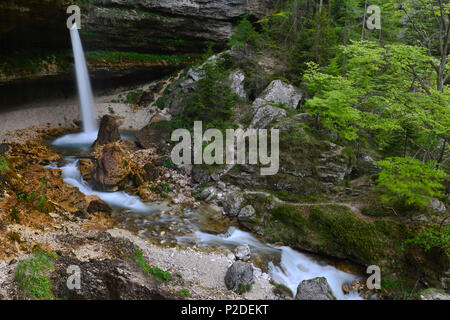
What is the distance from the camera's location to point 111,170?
41.0 ft

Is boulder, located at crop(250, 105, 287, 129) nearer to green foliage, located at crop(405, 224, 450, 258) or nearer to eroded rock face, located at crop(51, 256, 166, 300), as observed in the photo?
green foliage, located at crop(405, 224, 450, 258)

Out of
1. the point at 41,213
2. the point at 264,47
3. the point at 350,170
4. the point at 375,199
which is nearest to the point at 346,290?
the point at 375,199

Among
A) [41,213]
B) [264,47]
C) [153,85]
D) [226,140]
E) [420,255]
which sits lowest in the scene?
[420,255]

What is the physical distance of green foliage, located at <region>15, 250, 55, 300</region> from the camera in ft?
17.2

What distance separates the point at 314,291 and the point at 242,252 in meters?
2.56

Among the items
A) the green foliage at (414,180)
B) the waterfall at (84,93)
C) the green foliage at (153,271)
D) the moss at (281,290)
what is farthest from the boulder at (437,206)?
the waterfall at (84,93)

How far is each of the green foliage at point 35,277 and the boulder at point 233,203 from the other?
262 inches

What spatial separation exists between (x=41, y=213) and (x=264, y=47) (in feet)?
56.1

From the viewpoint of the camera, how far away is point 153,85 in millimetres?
24484

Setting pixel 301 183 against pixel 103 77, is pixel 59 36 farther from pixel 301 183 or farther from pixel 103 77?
pixel 301 183

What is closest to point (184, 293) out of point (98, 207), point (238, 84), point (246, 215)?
point (246, 215)

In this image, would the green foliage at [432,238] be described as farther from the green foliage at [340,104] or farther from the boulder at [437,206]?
the green foliage at [340,104]

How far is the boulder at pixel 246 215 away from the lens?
10.7m
